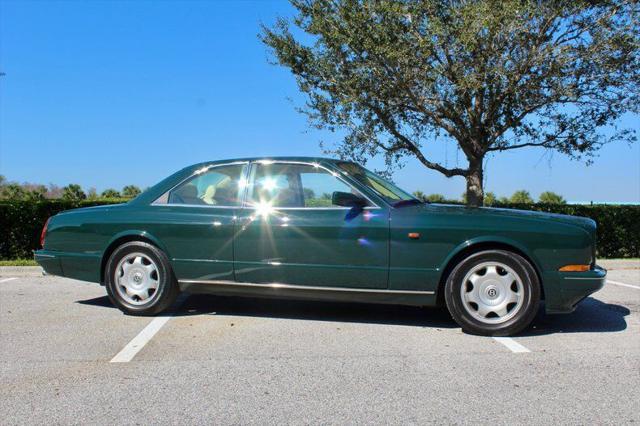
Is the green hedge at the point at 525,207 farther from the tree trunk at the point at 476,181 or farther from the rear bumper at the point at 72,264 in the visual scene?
the rear bumper at the point at 72,264

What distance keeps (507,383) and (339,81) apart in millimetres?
8442

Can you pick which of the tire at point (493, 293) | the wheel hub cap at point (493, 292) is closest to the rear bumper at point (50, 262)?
the tire at point (493, 293)

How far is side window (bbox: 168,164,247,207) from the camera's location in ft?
17.9

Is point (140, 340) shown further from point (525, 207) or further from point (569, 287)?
point (525, 207)

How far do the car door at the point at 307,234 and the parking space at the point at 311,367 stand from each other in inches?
20.9

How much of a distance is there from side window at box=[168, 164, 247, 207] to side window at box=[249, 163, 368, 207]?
0.19 meters

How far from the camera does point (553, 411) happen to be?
3186 millimetres

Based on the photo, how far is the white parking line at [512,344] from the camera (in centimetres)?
443

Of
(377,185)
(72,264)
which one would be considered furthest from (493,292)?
(72,264)

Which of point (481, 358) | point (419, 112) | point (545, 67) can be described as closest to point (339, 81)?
point (419, 112)

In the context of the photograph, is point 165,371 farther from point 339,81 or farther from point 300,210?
point 339,81

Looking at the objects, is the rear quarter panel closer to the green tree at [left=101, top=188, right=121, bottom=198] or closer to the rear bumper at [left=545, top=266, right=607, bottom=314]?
the rear bumper at [left=545, top=266, right=607, bottom=314]

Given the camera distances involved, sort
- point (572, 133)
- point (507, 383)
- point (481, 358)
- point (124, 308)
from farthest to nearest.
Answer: point (572, 133) < point (124, 308) < point (481, 358) < point (507, 383)

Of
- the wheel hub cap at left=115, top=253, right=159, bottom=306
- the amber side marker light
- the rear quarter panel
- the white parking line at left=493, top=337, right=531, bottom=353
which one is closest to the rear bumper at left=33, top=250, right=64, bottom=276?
the wheel hub cap at left=115, top=253, right=159, bottom=306
